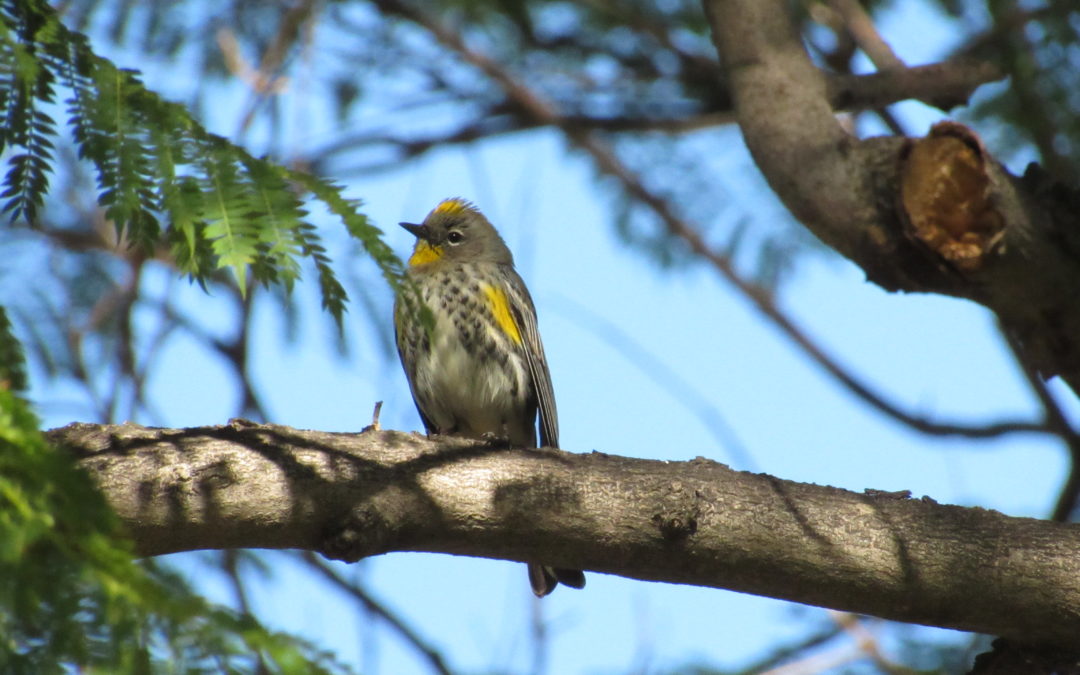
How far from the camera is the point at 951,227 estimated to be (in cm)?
406

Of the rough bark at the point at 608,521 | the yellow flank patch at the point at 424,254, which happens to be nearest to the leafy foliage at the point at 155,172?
the rough bark at the point at 608,521

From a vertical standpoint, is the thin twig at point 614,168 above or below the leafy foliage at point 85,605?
above

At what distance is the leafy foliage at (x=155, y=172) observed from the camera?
2594 mm

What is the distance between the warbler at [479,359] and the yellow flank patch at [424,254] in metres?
0.39

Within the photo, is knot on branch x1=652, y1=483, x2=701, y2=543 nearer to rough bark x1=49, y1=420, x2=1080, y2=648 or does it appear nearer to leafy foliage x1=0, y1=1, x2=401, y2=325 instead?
rough bark x1=49, y1=420, x2=1080, y2=648

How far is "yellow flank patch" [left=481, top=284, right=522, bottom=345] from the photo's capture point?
6.45m

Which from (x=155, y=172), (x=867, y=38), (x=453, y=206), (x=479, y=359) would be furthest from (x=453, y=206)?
(x=155, y=172)

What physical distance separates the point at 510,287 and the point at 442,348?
626 mm

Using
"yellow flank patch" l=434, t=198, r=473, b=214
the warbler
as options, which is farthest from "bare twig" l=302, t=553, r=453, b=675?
"yellow flank patch" l=434, t=198, r=473, b=214

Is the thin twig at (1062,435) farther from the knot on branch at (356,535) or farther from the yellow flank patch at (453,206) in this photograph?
the yellow flank patch at (453,206)

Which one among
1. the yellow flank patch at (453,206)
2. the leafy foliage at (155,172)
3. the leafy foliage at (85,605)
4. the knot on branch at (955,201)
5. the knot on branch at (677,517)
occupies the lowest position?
the leafy foliage at (85,605)

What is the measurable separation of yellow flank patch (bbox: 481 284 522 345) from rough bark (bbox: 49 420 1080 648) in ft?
9.36

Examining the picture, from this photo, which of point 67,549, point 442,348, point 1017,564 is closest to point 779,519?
point 1017,564

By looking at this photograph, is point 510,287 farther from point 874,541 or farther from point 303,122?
point 874,541
